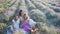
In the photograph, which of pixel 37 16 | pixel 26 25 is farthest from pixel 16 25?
pixel 37 16

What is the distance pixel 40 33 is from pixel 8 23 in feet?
1.53

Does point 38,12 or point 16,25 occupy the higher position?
point 38,12

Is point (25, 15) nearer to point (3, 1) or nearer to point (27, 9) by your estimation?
point (27, 9)

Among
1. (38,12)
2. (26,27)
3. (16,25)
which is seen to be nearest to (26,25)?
(26,27)

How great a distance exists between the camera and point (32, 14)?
272 cm

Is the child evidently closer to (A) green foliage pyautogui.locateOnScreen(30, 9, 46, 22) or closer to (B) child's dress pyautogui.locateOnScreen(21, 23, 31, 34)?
(B) child's dress pyautogui.locateOnScreen(21, 23, 31, 34)

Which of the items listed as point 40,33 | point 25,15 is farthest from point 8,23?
point 40,33

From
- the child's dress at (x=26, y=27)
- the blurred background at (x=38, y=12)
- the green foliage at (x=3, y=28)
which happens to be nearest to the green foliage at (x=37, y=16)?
the blurred background at (x=38, y=12)

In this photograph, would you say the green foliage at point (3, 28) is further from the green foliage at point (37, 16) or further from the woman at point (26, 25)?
the green foliage at point (37, 16)

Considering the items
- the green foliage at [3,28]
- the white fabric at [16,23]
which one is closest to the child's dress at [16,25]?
the white fabric at [16,23]

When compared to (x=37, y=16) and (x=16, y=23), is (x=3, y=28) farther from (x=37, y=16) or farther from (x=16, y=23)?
(x=37, y=16)

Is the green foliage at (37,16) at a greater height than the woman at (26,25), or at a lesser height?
greater

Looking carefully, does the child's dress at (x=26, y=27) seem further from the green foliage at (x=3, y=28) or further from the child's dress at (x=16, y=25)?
the green foliage at (x=3, y=28)

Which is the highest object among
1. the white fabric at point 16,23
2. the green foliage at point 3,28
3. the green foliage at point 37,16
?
the green foliage at point 37,16
